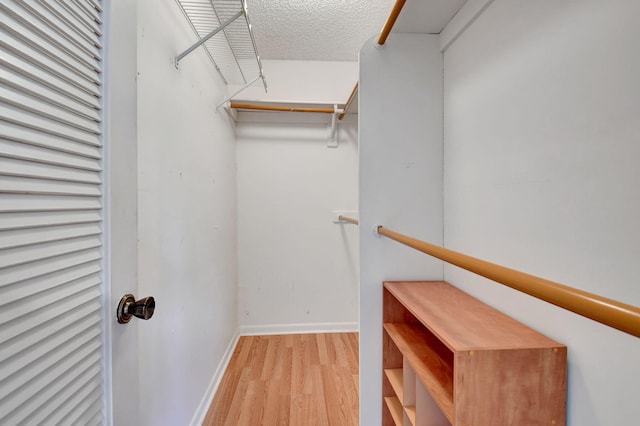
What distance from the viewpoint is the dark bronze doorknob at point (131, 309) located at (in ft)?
1.84

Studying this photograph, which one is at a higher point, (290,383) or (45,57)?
(45,57)

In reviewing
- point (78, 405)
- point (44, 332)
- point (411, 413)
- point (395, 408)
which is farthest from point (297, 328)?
point (44, 332)

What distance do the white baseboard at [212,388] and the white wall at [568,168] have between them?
5.04ft

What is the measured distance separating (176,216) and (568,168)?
138 centimetres

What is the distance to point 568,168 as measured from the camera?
642 millimetres

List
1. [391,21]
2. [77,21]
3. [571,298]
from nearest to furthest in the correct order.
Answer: [571,298], [77,21], [391,21]

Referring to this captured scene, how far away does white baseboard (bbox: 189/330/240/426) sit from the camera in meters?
1.42

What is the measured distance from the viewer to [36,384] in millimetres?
392

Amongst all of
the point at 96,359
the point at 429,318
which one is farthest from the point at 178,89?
the point at 429,318

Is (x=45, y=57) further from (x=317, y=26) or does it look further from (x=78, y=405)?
(x=317, y=26)

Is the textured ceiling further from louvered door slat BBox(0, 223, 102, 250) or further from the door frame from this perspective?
louvered door slat BBox(0, 223, 102, 250)

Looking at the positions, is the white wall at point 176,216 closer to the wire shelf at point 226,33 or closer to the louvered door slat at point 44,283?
the wire shelf at point 226,33

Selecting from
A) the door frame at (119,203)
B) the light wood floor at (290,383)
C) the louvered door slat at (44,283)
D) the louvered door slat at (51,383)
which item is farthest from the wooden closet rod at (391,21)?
the light wood floor at (290,383)

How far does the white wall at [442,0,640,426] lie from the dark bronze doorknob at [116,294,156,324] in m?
0.98
